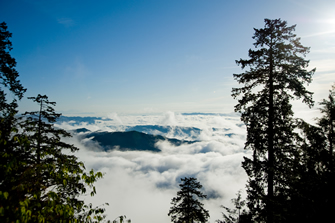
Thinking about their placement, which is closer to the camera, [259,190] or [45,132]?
[259,190]

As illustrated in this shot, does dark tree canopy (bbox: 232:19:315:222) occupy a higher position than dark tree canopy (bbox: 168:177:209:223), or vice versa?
dark tree canopy (bbox: 232:19:315:222)

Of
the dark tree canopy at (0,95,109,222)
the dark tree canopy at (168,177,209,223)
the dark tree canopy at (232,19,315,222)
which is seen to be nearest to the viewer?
the dark tree canopy at (0,95,109,222)

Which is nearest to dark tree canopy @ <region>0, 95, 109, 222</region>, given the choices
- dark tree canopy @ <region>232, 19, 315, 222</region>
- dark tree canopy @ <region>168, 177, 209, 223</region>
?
dark tree canopy @ <region>232, 19, 315, 222</region>

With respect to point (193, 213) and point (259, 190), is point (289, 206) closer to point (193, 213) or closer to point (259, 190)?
point (259, 190)

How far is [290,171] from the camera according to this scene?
824 cm

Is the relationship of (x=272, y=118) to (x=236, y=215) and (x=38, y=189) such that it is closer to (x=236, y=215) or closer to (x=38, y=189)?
(x=38, y=189)

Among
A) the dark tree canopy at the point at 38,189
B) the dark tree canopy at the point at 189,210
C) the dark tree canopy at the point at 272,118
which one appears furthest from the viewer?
the dark tree canopy at the point at 189,210

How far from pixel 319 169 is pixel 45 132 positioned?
69.7 feet

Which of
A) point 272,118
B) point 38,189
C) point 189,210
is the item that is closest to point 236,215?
point 189,210

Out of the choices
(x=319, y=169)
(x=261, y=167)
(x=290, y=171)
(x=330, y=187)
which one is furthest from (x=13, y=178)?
(x=319, y=169)

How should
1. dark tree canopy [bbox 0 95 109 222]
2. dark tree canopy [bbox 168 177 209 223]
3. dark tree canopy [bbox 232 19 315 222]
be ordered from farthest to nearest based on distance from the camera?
1. dark tree canopy [bbox 168 177 209 223]
2. dark tree canopy [bbox 232 19 315 222]
3. dark tree canopy [bbox 0 95 109 222]

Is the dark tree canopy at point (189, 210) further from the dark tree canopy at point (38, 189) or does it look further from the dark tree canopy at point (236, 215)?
the dark tree canopy at point (38, 189)

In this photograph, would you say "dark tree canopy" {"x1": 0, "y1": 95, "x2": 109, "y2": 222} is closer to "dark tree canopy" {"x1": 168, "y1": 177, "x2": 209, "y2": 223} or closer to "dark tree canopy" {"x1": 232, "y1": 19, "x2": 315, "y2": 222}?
"dark tree canopy" {"x1": 232, "y1": 19, "x2": 315, "y2": 222}

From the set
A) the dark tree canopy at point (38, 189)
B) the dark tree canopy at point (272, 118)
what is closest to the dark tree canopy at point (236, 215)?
→ the dark tree canopy at point (272, 118)
